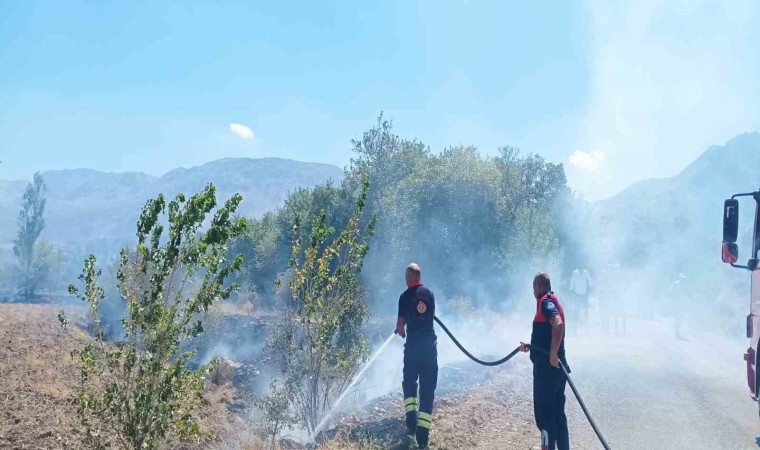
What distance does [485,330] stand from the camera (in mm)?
18875

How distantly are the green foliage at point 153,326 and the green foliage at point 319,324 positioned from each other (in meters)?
2.15

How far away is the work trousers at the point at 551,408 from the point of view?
17.6ft

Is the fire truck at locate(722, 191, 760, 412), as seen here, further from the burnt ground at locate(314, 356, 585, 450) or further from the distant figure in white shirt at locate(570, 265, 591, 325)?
the distant figure in white shirt at locate(570, 265, 591, 325)

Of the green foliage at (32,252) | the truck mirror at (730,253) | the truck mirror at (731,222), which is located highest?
the truck mirror at (731,222)

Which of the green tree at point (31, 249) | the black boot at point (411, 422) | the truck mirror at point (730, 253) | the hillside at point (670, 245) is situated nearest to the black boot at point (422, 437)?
the black boot at point (411, 422)

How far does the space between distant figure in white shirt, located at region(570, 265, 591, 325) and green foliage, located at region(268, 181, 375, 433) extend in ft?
40.4

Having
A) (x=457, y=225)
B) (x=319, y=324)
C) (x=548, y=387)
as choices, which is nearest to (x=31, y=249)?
(x=457, y=225)

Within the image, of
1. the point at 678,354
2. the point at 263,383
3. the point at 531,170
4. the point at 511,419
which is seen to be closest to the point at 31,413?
the point at 511,419

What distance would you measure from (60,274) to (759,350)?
62.5 metres

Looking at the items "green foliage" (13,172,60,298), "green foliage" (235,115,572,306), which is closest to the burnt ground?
"green foliage" (235,115,572,306)

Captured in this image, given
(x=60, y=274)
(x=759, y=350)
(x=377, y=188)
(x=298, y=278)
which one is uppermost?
(x=377, y=188)

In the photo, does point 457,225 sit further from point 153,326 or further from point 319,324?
point 153,326

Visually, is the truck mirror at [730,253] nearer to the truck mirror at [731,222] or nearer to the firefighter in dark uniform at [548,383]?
the truck mirror at [731,222]

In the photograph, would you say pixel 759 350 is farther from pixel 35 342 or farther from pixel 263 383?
pixel 35 342
